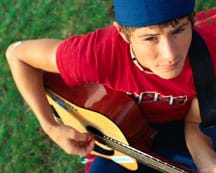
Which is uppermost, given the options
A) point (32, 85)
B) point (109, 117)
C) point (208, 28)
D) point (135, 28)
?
point (135, 28)

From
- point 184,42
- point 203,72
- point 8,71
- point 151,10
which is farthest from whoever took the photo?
point 8,71

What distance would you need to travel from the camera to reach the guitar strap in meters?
1.58

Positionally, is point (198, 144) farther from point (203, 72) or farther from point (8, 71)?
point (8, 71)

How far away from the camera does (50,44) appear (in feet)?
5.79

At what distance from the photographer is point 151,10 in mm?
1315

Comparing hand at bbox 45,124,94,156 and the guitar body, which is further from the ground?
the guitar body

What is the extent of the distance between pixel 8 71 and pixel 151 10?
1514 millimetres

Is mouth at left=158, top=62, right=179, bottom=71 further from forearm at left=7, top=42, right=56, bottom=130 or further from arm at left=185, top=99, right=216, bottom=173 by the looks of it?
forearm at left=7, top=42, right=56, bottom=130

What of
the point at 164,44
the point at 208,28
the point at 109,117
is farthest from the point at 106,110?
the point at 164,44

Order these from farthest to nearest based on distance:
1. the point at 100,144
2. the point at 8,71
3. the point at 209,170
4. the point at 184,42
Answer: the point at 8,71, the point at 100,144, the point at 209,170, the point at 184,42

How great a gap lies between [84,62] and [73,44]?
0.08m

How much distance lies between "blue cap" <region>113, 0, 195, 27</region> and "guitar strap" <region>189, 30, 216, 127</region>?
0.74 feet

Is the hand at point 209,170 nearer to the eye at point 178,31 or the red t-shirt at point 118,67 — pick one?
the red t-shirt at point 118,67

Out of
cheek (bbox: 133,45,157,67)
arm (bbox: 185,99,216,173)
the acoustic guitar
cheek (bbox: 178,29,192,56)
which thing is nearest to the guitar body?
the acoustic guitar
